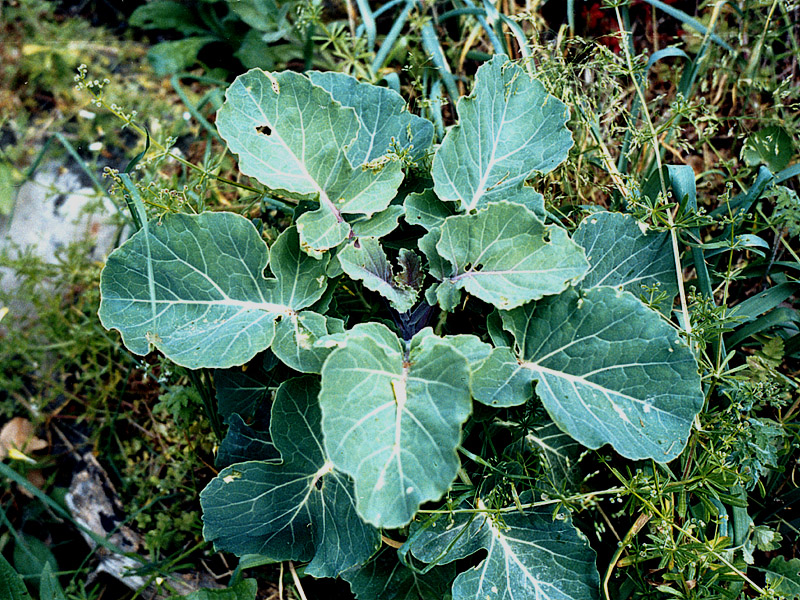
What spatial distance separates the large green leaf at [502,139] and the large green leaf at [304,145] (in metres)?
0.17

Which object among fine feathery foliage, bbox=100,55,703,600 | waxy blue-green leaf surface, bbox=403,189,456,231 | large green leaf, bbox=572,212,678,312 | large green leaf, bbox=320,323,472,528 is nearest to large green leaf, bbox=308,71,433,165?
fine feathery foliage, bbox=100,55,703,600

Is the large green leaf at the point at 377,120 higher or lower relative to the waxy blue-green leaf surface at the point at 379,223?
higher

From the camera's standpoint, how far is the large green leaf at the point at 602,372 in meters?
1.27

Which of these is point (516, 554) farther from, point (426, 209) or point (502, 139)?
point (502, 139)

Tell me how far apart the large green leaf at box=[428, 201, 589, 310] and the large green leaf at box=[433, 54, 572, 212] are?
0.13 meters

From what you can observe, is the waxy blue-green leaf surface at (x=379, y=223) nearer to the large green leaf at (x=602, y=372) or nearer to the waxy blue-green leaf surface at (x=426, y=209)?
the waxy blue-green leaf surface at (x=426, y=209)

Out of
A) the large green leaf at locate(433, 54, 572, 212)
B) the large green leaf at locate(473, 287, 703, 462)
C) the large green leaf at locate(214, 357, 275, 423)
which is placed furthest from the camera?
the large green leaf at locate(214, 357, 275, 423)

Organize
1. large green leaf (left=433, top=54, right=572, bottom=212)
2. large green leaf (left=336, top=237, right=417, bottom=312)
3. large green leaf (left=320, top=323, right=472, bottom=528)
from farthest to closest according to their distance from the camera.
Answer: large green leaf (left=433, top=54, right=572, bottom=212), large green leaf (left=336, top=237, right=417, bottom=312), large green leaf (left=320, top=323, right=472, bottom=528)

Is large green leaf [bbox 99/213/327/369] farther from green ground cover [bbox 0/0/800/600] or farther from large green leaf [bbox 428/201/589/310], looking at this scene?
large green leaf [bbox 428/201/589/310]

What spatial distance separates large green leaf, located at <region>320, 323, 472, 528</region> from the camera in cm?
108

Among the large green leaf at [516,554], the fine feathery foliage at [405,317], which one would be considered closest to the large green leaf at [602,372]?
the fine feathery foliage at [405,317]

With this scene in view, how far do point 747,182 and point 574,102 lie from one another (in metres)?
0.69

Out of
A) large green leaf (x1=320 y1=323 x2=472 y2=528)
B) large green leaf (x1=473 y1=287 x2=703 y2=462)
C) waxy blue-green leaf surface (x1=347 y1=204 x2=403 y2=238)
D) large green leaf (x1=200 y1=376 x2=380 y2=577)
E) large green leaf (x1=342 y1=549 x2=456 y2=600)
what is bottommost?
large green leaf (x1=342 y1=549 x2=456 y2=600)

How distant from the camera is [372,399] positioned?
1176mm
